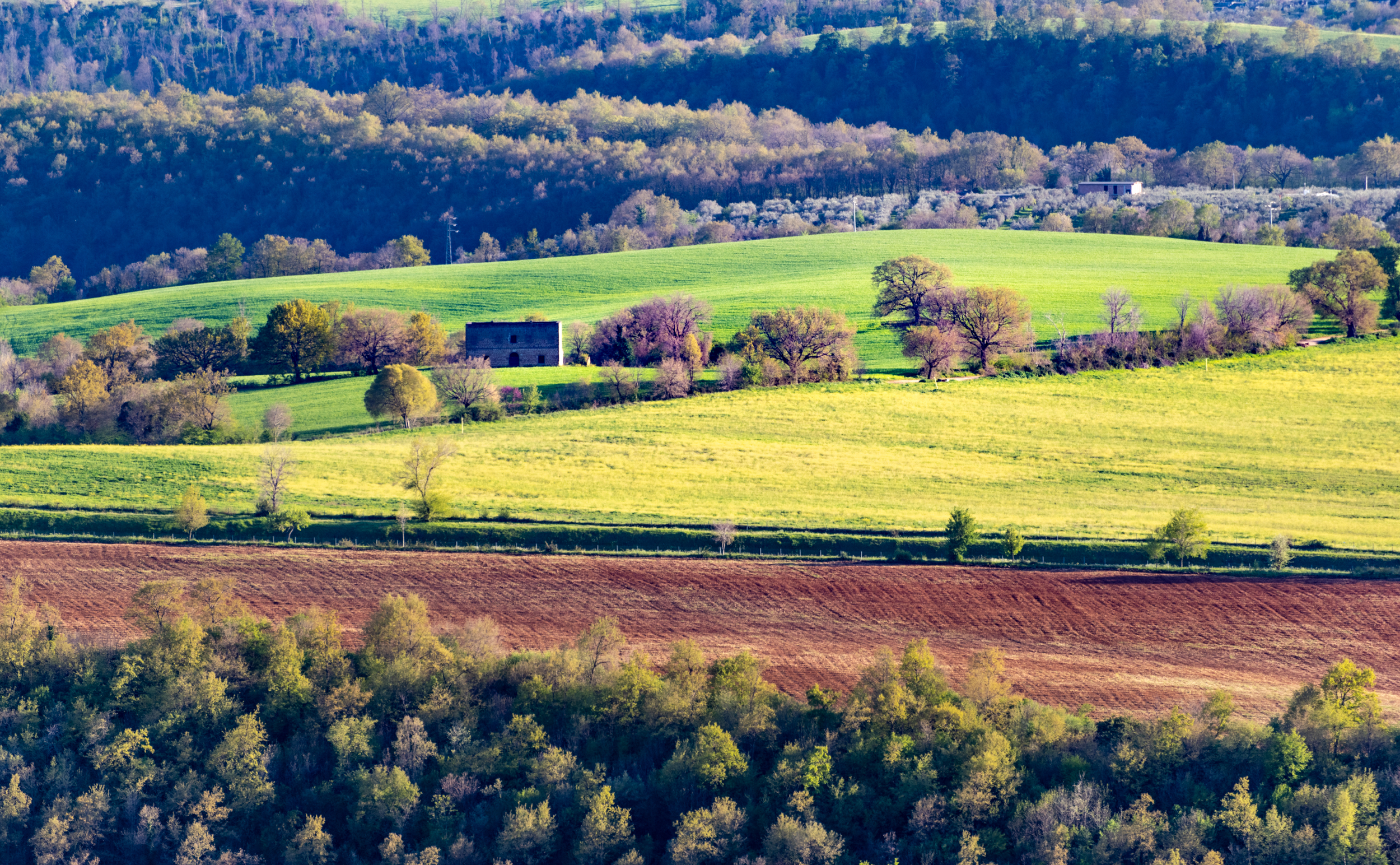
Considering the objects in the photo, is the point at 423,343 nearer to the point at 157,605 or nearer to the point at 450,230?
the point at 157,605

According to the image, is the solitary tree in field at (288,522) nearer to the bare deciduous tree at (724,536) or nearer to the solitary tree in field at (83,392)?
the bare deciduous tree at (724,536)

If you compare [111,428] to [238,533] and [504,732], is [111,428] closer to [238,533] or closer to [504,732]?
[238,533]

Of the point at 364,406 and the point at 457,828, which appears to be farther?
the point at 364,406

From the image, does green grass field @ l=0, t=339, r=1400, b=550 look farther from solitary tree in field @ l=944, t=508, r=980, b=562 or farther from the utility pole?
the utility pole

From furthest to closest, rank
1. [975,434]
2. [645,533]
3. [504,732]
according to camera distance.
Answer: [975,434] < [645,533] < [504,732]

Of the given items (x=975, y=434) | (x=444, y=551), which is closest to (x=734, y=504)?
(x=444, y=551)

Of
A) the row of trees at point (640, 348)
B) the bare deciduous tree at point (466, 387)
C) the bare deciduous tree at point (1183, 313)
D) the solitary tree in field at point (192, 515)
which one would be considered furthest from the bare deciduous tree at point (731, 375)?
the solitary tree in field at point (192, 515)

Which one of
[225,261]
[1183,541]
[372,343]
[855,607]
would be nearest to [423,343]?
[372,343]
